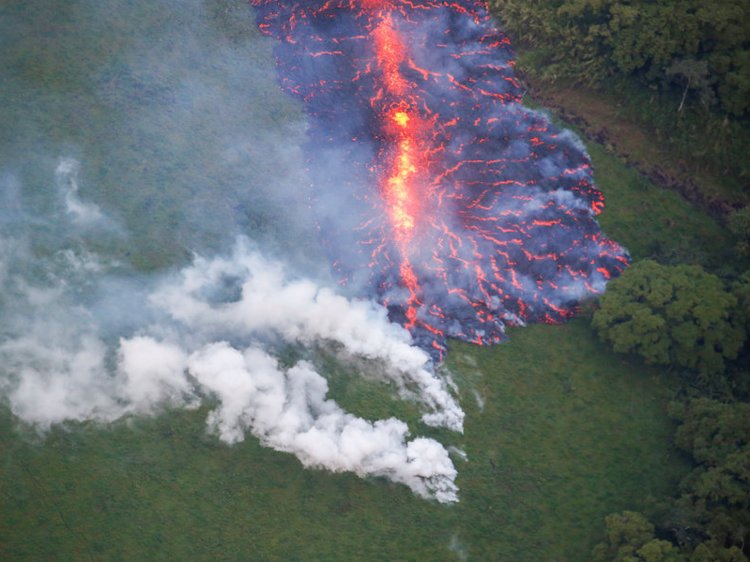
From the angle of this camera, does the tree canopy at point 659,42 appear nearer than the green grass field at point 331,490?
No

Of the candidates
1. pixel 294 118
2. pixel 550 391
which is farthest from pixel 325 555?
pixel 294 118

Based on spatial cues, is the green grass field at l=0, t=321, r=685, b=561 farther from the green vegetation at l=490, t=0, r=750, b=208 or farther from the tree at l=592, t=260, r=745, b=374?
the green vegetation at l=490, t=0, r=750, b=208

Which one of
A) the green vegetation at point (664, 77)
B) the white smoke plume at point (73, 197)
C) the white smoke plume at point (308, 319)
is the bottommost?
the white smoke plume at point (308, 319)

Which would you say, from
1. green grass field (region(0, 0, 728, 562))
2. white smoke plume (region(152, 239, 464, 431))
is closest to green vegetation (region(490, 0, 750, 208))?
green grass field (region(0, 0, 728, 562))

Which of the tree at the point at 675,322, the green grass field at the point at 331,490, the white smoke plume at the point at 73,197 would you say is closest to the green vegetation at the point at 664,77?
the tree at the point at 675,322

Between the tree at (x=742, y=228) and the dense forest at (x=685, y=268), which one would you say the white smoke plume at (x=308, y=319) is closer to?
the dense forest at (x=685, y=268)

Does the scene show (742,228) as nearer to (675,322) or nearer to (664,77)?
(675,322)

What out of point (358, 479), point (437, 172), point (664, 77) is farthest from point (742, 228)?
point (358, 479)
